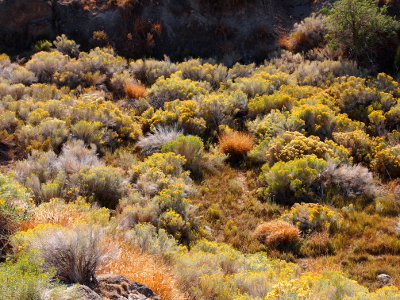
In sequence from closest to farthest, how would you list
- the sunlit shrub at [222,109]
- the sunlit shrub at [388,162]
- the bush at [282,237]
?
the bush at [282,237], the sunlit shrub at [388,162], the sunlit shrub at [222,109]

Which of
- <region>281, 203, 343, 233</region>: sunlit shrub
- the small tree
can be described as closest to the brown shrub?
the small tree

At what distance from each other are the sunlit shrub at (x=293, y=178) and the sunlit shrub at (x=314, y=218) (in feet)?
1.76

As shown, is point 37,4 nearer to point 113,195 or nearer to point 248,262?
point 113,195

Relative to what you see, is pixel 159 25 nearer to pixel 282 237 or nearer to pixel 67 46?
pixel 67 46

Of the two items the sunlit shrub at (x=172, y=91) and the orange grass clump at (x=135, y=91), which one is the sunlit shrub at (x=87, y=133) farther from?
the orange grass clump at (x=135, y=91)

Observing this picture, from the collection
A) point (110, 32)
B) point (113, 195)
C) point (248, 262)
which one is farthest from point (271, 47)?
point (248, 262)

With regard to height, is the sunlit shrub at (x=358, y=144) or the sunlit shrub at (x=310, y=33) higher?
the sunlit shrub at (x=310, y=33)

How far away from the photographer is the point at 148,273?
4559mm

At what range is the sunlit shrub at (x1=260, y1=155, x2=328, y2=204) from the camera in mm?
7758

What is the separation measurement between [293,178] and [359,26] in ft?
23.6

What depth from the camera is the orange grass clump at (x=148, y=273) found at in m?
4.46

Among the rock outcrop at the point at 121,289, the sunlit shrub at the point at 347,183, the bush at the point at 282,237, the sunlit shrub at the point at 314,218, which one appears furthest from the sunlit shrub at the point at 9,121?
the sunlit shrub at the point at 347,183

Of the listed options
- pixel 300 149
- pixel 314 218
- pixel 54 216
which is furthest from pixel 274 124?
pixel 54 216

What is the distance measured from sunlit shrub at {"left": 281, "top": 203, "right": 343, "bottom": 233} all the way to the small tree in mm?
7224
